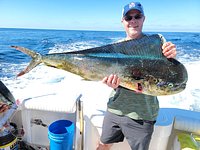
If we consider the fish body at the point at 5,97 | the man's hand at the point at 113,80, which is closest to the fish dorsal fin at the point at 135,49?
the man's hand at the point at 113,80

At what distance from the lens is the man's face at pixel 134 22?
67.1 inches

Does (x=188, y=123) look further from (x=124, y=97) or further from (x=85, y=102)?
(x=85, y=102)

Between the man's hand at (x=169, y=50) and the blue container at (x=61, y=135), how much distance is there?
1.38m

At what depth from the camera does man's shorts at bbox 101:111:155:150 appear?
1.80 meters

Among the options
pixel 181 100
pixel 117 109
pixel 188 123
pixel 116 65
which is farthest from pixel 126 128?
pixel 181 100

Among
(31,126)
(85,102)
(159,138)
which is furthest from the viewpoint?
(31,126)

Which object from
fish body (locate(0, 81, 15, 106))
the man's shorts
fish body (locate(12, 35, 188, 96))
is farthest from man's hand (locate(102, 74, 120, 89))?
fish body (locate(0, 81, 15, 106))

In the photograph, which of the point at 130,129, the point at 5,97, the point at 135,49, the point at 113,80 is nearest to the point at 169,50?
the point at 135,49

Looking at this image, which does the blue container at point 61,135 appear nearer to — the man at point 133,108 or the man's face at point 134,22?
the man at point 133,108

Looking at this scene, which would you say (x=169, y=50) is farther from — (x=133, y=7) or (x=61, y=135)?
(x=61, y=135)

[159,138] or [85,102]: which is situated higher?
[85,102]

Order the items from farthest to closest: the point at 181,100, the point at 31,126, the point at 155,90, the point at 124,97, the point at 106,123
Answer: the point at 181,100, the point at 31,126, the point at 106,123, the point at 124,97, the point at 155,90

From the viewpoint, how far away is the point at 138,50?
1.49 meters

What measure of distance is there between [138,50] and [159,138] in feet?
3.65
